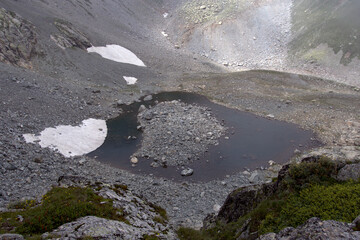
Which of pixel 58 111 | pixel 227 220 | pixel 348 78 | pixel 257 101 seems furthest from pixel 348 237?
pixel 348 78

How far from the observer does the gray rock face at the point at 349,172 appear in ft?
33.8

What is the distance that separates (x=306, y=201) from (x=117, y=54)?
52929 millimetres

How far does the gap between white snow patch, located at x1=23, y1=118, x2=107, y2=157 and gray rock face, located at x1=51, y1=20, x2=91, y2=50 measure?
22.8 meters

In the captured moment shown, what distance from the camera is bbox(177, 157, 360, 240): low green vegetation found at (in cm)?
877

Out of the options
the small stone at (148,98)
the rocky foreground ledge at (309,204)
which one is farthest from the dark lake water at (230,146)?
the rocky foreground ledge at (309,204)

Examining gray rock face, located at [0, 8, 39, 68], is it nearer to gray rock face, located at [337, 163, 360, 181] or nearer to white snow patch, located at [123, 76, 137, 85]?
white snow patch, located at [123, 76, 137, 85]

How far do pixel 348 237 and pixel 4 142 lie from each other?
2662 cm

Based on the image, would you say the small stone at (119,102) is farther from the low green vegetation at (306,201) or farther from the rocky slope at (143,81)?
the low green vegetation at (306,201)

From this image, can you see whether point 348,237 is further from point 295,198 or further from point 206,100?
point 206,100

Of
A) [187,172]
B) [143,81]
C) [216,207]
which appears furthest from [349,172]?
[143,81]

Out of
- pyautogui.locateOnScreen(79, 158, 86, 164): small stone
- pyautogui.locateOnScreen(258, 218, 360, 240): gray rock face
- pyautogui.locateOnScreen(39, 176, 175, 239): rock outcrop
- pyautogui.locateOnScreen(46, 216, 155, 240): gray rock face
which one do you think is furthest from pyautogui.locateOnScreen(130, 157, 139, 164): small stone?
pyautogui.locateOnScreen(258, 218, 360, 240): gray rock face

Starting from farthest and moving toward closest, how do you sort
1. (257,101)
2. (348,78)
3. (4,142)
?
(348,78), (257,101), (4,142)

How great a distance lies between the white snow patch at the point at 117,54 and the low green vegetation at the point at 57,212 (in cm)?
4457

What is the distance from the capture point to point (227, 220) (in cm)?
1442
